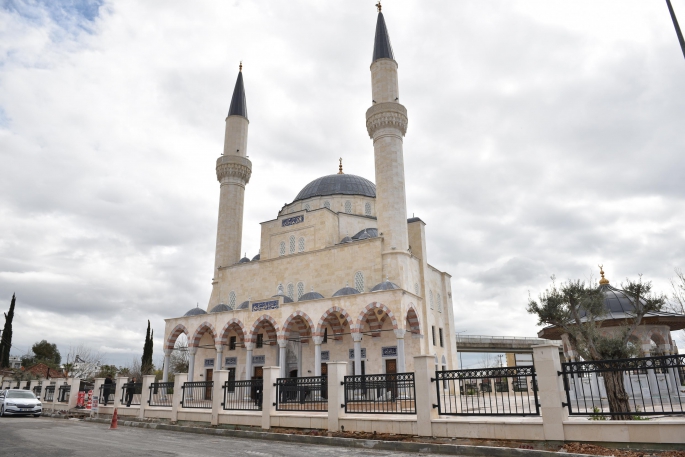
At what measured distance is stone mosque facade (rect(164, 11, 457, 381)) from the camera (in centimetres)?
2070

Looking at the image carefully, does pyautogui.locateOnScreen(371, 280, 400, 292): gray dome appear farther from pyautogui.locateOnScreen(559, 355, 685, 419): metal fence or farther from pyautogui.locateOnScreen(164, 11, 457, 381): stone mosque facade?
pyautogui.locateOnScreen(559, 355, 685, 419): metal fence

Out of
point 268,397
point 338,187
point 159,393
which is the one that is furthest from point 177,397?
point 338,187

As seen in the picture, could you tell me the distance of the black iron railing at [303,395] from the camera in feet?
36.6

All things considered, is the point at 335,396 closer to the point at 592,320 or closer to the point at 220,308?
the point at 592,320

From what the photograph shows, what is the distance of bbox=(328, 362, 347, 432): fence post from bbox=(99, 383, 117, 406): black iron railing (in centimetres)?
1094

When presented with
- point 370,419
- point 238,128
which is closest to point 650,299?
point 370,419

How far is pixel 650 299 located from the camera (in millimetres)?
13703

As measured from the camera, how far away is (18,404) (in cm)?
1616

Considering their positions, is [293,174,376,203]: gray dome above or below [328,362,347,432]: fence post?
above

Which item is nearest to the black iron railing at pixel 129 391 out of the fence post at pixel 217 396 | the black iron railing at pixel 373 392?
the fence post at pixel 217 396

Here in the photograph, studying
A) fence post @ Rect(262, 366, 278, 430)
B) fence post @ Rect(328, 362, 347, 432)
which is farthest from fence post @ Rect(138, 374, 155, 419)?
fence post @ Rect(328, 362, 347, 432)

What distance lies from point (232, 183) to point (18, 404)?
16.3 m

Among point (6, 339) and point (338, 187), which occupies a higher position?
point (338, 187)

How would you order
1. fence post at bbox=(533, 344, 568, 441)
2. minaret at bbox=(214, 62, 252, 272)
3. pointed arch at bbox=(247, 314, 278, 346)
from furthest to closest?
minaret at bbox=(214, 62, 252, 272) → pointed arch at bbox=(247, 314, 278, 346) → fence post at bbox=(533, 344, 568, 441)
